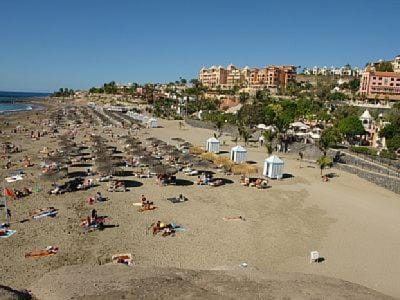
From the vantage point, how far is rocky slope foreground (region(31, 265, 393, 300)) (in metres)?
9.87

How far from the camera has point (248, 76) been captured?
12925 cm

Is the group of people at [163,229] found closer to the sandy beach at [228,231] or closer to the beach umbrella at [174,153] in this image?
the sandy beach at [228,231]

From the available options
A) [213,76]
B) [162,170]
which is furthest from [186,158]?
[213,76]

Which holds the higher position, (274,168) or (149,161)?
(149,161)

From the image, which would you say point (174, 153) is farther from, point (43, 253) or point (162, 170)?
point (43, 253)

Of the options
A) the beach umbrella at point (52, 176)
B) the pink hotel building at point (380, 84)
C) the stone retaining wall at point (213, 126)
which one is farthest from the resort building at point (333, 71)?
the beach umbrella at point (52, 176)

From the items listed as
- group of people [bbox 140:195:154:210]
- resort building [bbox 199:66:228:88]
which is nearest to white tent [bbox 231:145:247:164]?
group of people [bbox 140:195:154:210]

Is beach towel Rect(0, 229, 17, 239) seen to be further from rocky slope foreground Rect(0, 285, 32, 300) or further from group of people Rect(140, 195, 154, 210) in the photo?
rocky slope foreground Rect(0, 285, 32, 300)

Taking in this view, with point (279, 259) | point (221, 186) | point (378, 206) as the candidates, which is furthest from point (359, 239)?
point (221, 186)

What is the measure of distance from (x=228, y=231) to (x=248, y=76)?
116612mm

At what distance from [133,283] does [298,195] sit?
48.8 ft

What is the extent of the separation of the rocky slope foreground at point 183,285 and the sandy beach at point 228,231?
83 cm

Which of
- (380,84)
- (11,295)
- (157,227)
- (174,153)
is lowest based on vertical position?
(157,227)

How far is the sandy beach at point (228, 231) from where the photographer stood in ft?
44.6
